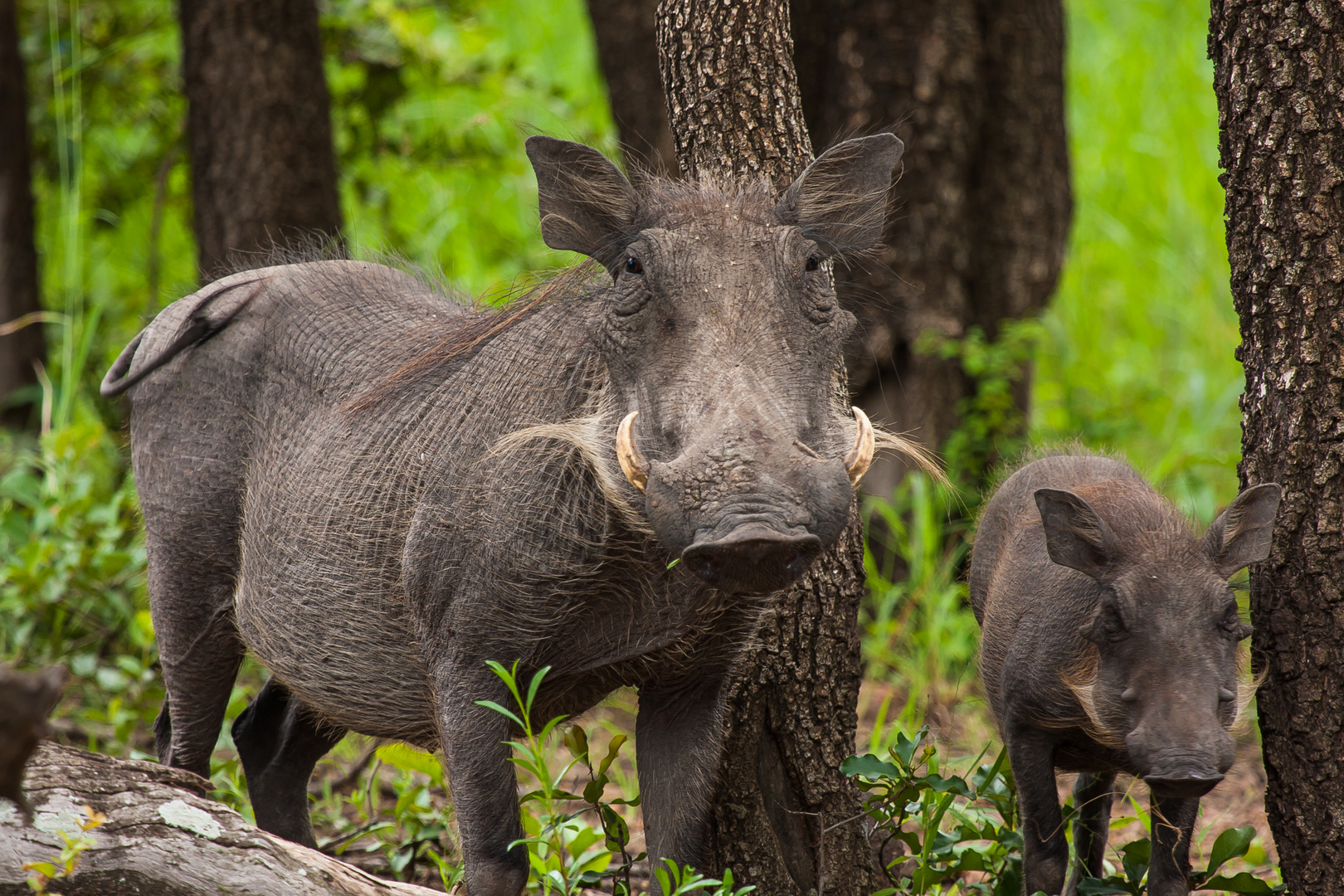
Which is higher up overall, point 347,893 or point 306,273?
point 306,273

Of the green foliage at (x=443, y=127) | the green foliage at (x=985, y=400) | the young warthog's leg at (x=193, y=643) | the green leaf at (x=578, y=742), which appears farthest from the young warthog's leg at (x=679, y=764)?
the green foliage at (x=985, y=400)

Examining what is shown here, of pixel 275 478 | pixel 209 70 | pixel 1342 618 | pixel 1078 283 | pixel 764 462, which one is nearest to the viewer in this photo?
pixel 764 462

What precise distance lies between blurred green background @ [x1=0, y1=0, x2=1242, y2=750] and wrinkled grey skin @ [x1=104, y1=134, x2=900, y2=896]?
2.24ft

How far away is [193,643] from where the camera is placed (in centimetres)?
338

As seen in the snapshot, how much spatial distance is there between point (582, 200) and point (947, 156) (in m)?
3.76

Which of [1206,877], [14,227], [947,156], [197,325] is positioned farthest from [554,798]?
[14,227]

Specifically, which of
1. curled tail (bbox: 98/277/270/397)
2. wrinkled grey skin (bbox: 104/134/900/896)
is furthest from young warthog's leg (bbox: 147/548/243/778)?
curled tail (bbox: 98/277/270/397)

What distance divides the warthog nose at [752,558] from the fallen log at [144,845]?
3.08 feet

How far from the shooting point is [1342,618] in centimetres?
261

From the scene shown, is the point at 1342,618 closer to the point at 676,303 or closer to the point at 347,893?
the point at 676,303

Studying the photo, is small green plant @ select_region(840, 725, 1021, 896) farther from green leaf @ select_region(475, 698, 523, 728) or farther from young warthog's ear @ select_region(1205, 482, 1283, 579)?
green leaf @ select_region(475, 698, 523, 728)

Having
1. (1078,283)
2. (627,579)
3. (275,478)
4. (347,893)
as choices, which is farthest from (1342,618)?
(1078,283)

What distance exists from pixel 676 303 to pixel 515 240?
5991mm

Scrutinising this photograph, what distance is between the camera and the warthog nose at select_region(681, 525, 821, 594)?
199 centimetres
